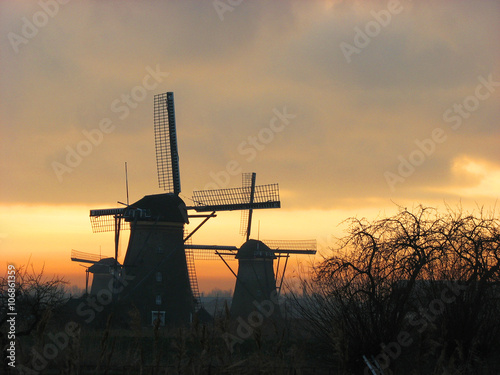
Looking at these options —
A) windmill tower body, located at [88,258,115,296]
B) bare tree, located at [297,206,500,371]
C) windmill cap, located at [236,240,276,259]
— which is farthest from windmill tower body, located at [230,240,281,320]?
bare tree, located at [297,206,500,371]

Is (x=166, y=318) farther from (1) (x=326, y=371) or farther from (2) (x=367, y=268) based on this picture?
(2) (x=367, y=268)

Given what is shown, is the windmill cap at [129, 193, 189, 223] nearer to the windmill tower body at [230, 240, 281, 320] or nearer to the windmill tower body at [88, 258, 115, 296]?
the windmill tower body at [230, 240, 281, 320]

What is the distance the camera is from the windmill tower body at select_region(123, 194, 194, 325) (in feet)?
117

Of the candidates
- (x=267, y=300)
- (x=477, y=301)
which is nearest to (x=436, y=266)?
(x=477, y=301)

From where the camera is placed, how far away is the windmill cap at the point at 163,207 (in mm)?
35875

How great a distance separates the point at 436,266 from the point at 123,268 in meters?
23.2

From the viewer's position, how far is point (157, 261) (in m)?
35.9

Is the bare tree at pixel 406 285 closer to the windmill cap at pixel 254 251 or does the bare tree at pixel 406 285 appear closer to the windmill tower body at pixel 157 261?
the windmill tower body at pixel 157 261

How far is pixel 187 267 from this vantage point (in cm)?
3831

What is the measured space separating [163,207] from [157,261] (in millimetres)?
3328

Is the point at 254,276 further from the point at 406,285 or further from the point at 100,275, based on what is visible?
the point at 406,285

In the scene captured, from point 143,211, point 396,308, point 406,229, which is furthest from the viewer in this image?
point 143,211

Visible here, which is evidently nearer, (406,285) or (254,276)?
(406,285)

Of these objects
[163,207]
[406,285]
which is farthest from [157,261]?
[406,285]
